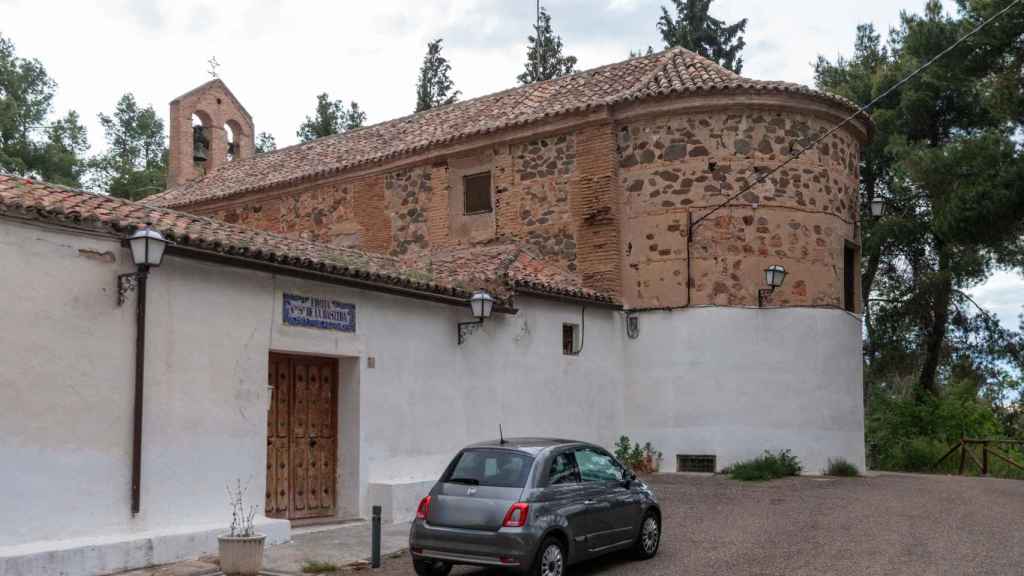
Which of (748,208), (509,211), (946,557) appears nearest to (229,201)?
(509,211)

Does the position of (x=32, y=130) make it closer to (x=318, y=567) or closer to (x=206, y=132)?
(x=206, y=132)

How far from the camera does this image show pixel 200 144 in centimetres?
2867

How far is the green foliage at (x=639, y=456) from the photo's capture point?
18.0 meters

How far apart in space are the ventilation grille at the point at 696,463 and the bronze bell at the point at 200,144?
17.4 m

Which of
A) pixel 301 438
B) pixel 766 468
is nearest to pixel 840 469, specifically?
pixel 766 468

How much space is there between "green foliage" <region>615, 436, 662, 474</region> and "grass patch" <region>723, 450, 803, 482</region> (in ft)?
4.49

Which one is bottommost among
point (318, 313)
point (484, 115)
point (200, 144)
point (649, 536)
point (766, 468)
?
point (649, 536)

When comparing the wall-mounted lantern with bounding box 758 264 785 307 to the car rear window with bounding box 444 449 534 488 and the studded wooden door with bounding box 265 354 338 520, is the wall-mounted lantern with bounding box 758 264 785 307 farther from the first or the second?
the car rear window with bounding box 444 449 534 488

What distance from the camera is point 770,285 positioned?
17.5 m

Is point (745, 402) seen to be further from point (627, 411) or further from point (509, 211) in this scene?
point (509, 211)

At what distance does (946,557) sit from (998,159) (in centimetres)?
1079

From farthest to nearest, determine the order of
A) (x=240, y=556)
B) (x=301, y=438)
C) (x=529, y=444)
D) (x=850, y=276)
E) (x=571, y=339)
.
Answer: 1. (x=850, y=276)
2. (x=571, y=339)
3. (x=301, y=438)
4. (x=529, y=444)
5. (x=240, y=556)

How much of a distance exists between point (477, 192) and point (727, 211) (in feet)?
17.5

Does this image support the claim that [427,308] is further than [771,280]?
No
